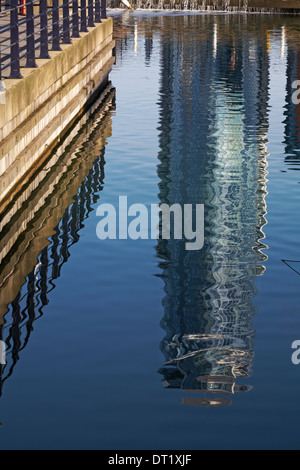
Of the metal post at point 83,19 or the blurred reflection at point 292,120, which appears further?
the metal post at point 83,19

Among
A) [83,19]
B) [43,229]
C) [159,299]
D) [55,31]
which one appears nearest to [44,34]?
[55,31]

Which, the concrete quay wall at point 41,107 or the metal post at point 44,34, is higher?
the metal post at point 44,34

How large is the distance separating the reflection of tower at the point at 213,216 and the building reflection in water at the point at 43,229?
1.11 m

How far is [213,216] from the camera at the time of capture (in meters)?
12.8

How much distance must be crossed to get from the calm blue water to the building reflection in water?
0.09ft

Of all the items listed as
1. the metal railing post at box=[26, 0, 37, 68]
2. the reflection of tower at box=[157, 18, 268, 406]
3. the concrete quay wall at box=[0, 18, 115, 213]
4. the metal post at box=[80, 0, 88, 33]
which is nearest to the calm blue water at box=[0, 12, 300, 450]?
the reflection of tower at box=[157, 18, 268, 406]

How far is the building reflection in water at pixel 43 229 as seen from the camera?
29.4 feet

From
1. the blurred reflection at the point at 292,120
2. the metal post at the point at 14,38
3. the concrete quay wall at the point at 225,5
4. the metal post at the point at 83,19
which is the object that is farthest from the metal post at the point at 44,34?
the concrete quay wall at the point at 225,5

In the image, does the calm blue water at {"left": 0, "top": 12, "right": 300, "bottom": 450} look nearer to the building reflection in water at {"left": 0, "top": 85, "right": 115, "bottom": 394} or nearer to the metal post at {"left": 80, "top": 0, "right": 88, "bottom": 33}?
the building reflection in water at {"left": 0, "top": 85, "right": 115, "bottom": 394}

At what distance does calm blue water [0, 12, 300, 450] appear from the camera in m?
6.86

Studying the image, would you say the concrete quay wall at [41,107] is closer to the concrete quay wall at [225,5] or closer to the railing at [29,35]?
the railing at [29,35]

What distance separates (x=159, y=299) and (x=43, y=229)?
299 centimetres

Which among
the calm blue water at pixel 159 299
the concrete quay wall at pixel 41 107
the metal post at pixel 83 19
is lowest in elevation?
the calm blue water at pixel 159 299
